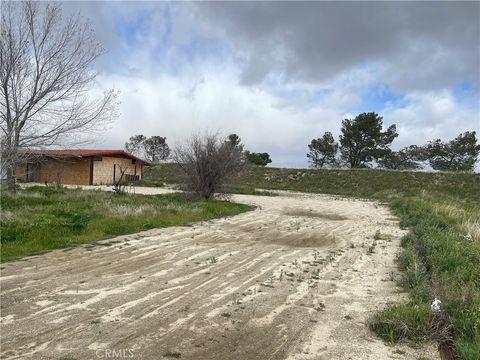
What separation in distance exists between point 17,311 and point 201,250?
4095 millimetres

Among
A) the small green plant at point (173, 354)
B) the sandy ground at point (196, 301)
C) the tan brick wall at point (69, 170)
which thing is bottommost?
the small green plant at point (173, 354)

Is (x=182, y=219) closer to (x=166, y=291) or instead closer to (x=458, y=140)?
(x=166, y=291)

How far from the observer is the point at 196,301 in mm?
5145

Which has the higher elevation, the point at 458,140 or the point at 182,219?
the point at 458,140

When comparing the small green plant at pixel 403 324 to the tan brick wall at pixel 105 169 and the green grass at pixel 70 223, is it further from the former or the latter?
the tan brick wall at pixel 105 169

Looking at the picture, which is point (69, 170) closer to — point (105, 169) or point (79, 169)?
point (79, 169)

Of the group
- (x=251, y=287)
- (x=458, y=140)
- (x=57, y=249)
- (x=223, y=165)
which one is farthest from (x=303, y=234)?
(x=458, y=140)

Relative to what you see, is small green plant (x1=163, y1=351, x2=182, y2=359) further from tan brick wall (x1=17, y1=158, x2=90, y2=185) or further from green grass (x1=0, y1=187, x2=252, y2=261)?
tan brick wall (x1=17, y1=158, x2=90, y2=185)

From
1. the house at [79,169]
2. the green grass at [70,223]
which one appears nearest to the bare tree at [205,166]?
the green grass at [70,223]

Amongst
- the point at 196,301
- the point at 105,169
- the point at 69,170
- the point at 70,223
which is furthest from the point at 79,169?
the point at 196,301

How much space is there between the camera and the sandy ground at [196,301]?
3893mm

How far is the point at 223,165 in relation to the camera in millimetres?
19766

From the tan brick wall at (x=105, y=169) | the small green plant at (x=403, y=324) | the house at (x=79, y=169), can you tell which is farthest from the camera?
the tan brick wall at (x=105, y=169)

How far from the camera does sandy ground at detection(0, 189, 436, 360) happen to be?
3.89 meters
